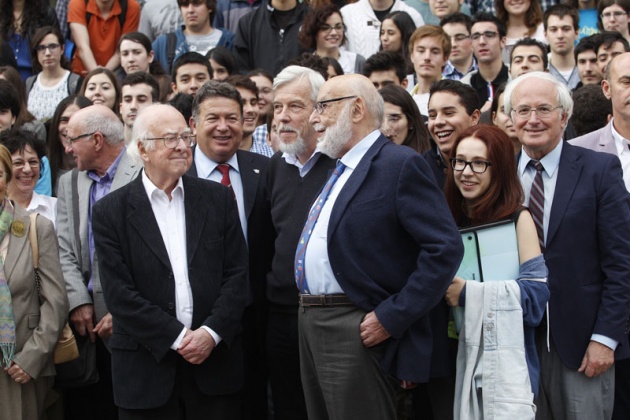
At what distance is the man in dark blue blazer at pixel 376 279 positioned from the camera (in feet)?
14.2

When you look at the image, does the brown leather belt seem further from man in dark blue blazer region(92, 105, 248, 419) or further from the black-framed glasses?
the black-framed glasses

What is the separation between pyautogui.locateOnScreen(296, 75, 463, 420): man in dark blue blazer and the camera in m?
4.32

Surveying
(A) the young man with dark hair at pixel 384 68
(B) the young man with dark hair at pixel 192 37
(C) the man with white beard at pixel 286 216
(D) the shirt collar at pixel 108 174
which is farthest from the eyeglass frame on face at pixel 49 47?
(C) the man with white beard at pixel 286 216

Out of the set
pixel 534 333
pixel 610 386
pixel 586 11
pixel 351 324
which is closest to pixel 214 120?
pixel 351 324

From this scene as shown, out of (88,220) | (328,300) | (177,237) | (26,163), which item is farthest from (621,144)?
(26,163)

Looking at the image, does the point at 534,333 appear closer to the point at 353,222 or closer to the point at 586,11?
the point at 353,222

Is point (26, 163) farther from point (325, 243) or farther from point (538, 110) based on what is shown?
point (538, 110)

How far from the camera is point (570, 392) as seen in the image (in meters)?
4.70

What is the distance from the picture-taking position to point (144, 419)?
191 inches

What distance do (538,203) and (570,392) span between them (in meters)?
0.98

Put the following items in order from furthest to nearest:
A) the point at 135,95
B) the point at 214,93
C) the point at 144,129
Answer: the point at 135,95, the point at 214,93, the point at 144,129

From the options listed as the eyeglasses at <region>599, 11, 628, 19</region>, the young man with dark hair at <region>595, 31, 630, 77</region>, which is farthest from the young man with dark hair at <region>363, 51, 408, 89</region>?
A: the eyeglasses at <region>599, 11, 628, 19</region>

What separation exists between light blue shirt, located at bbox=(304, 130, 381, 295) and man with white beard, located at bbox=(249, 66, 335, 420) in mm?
553

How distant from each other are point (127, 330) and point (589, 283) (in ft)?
7.89
